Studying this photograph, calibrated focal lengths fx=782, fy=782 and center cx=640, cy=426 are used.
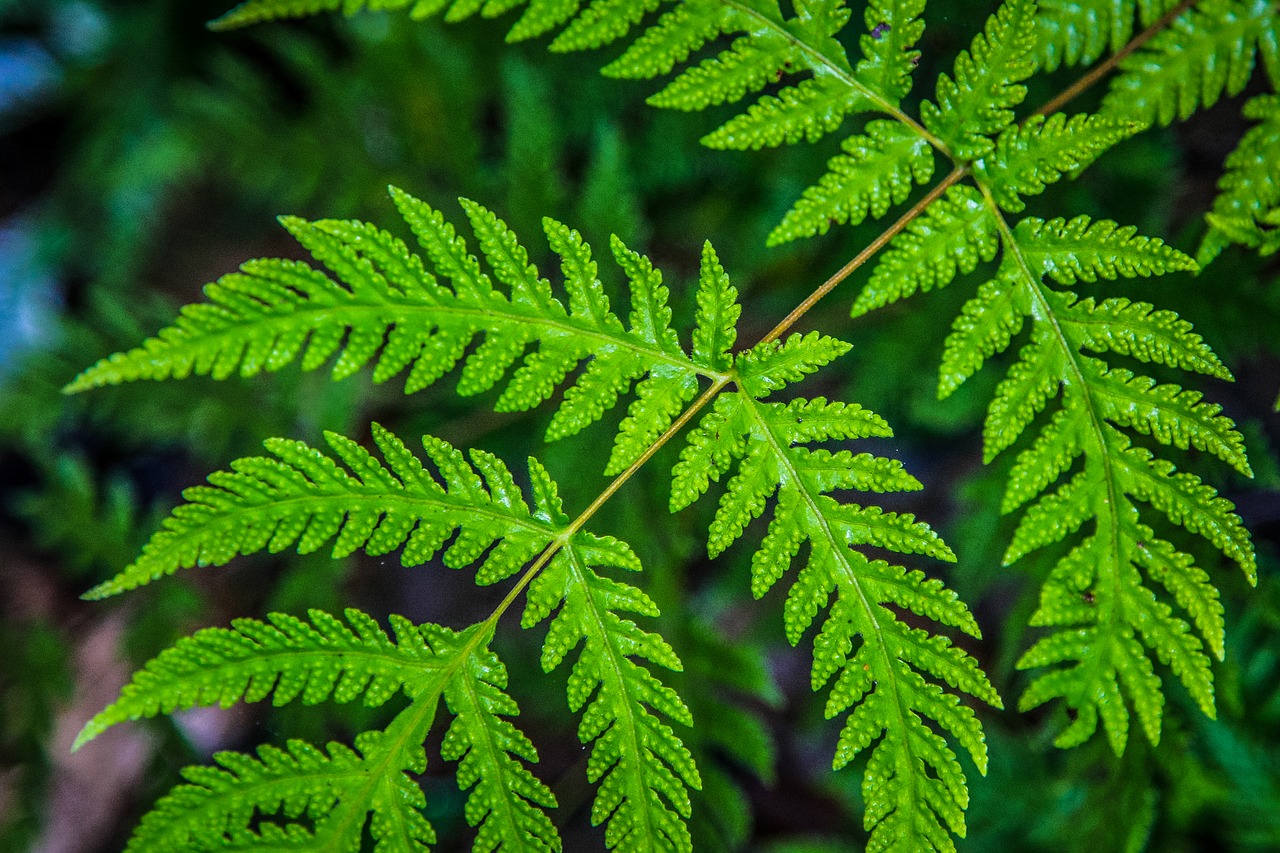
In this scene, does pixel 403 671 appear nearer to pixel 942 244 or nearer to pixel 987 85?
pixel 942 244

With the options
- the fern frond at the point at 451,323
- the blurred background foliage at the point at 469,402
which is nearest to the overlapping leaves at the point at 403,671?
the fern frond at the point at 451,323

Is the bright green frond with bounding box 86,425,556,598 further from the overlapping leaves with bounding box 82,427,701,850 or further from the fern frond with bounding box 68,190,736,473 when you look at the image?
the fern frond with bounding box 68,190,736,473

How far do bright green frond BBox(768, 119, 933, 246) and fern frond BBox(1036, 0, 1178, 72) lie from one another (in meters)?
0.30

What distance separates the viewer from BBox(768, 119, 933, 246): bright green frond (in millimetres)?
1357

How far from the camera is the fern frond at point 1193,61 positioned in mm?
1386

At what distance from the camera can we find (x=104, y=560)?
2742 mm

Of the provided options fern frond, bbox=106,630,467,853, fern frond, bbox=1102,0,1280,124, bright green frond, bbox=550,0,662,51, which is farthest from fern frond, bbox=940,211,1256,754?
fern frond, bbox=106,630,467,853

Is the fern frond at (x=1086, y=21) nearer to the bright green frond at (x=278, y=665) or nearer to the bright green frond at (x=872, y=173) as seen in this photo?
the bright green frond at (x=872, y=173)

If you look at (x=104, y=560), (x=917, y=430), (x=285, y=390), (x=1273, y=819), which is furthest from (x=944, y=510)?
(x=104, y=560)

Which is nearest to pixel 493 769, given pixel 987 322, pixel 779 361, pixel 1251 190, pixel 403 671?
pixel 403 671

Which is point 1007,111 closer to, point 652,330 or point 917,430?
point 652,330

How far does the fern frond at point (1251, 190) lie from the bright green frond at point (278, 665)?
1.52m

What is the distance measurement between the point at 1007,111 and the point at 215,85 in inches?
142

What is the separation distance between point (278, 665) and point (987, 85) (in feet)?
5.07
